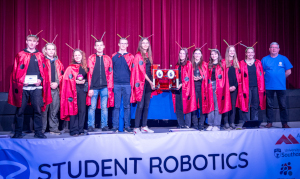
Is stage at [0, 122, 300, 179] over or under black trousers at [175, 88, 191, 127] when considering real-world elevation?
under

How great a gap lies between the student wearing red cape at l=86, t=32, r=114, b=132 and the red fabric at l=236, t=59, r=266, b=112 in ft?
7.52

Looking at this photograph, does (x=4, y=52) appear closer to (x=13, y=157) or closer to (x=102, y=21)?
(x=102, y=21)

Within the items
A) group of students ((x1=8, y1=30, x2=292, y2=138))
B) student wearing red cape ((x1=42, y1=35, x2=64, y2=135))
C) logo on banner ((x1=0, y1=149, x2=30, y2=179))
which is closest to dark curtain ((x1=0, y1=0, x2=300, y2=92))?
student wearing red cape ((x1=42, y1=35, x2=64, y2=135))

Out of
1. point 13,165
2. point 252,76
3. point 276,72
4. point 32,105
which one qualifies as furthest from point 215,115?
point 13,165

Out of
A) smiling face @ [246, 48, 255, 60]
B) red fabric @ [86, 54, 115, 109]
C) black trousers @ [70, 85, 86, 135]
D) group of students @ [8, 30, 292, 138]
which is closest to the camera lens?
group of students @ [8, 30, 292, 138]

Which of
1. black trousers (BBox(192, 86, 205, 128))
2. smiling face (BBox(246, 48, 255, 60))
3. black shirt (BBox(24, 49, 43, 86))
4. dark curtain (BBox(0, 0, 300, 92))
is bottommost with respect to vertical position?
black trousers (BBox(192, 86, 205, 128))

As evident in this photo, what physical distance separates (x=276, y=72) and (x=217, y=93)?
1183mm

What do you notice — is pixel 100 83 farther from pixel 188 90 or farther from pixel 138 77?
pixel 188 90

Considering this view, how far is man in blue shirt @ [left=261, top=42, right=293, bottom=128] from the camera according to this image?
14.7ft

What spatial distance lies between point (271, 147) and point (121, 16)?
3.89 meters

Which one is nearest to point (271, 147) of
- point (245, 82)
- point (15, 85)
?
point (245, 82)

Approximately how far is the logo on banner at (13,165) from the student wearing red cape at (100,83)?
1260mm

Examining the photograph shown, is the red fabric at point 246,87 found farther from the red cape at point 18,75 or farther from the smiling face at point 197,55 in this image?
the red cape at point 18,75

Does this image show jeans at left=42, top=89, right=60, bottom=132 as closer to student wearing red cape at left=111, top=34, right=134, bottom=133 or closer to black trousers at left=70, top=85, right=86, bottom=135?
black trousers at left=70, top=85, right=86, bottom=135
